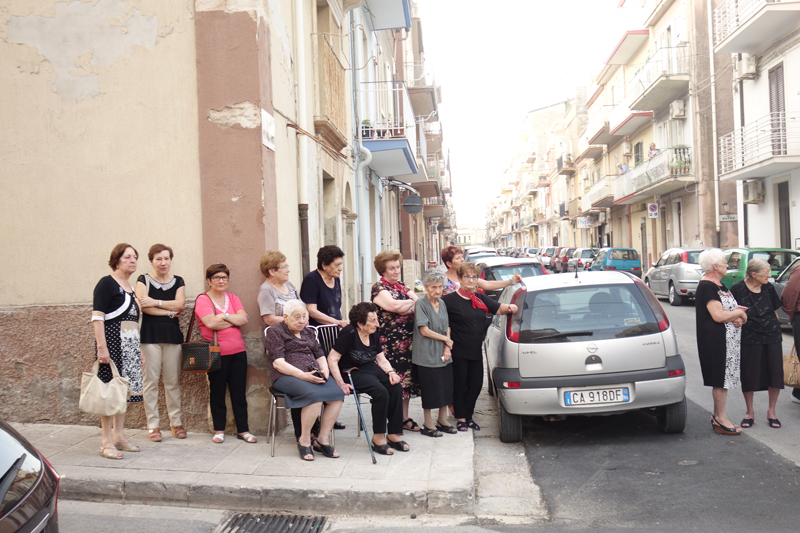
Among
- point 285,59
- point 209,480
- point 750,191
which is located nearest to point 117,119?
point 285,59

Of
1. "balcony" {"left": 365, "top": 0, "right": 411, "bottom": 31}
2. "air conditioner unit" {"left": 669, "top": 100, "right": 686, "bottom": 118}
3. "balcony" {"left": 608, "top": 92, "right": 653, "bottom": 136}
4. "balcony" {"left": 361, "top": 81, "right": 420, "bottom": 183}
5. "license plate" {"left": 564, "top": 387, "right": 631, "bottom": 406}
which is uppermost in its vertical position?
"balcony" {"left": 608, "top": 92, "right": 653, "bottom": 136}

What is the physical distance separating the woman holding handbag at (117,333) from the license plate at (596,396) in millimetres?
3661

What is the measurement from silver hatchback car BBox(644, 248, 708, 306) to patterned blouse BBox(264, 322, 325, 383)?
13.7 m

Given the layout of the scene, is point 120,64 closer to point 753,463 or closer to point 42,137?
point 42,137

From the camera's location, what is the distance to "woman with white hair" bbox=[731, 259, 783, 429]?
5973mm

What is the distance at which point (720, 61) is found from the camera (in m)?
25.9

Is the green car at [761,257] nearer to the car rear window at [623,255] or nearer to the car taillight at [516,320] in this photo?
the car taillight at [516,320]

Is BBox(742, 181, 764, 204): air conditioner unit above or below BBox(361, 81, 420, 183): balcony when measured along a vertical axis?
below

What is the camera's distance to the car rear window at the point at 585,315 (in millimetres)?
5727

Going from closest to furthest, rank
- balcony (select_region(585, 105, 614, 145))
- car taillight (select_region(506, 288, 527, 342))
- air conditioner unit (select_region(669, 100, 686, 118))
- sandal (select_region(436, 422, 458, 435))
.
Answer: car taillight (select_region(506, 288, 527, 342)), sandal (select_region(436, 422, 458, 435)), air conditioner unit (select_region(669, 100, 686, 118)), balcony (select_region(585, 105, 614, 145))

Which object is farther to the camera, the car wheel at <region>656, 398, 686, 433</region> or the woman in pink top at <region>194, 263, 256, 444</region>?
the car wheel at <region>656, 398, 686, 433</region>

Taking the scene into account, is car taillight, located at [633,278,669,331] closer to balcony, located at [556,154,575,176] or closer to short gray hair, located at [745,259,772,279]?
short gray hair, located at [745,259,772,279]

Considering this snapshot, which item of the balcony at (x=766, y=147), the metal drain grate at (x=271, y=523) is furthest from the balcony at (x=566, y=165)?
the metal drain grate at (x=271, y=523)

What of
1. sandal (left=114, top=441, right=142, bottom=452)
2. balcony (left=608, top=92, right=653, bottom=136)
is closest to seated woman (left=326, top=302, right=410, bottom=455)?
sandal (left=114, top=441, right=142, bottom=452)
